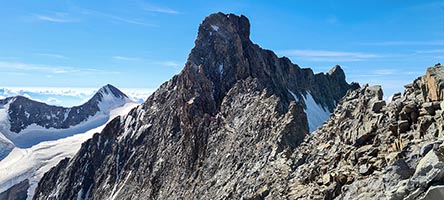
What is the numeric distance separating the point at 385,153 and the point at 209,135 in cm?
4370

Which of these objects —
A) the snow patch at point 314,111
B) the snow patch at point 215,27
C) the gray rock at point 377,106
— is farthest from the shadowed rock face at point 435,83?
the snow patch at point 314,111

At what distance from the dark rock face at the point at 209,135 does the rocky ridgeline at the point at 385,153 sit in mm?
3365

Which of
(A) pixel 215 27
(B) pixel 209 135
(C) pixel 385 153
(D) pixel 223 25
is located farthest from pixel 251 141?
(D) pixel 223 25

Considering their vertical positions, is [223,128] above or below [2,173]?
above

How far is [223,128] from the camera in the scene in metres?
57.9

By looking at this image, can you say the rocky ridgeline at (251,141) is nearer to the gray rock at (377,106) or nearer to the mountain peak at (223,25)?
the gray rock at (377,106)

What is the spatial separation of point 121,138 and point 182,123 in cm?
2931

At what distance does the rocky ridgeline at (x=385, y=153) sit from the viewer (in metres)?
12.9

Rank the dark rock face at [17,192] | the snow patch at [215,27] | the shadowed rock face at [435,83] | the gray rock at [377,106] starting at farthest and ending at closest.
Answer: the dark rock face at [17,192] < the snow patch at [215,27] < the gray rock at [377,106] < the shadowed rock face at [435,83]

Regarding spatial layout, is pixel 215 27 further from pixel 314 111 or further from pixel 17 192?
pixel 17 192

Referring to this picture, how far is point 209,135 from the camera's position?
60.0 m

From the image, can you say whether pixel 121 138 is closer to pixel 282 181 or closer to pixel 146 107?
pixel 146 107

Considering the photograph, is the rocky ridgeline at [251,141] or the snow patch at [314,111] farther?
the snow patch at [314,111]

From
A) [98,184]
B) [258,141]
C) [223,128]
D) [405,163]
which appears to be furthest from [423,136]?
[98,184]
